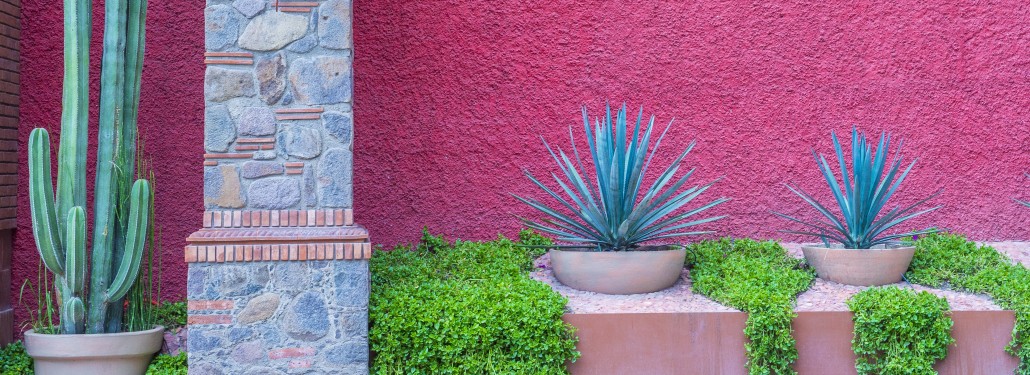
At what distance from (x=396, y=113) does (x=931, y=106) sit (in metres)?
3.48

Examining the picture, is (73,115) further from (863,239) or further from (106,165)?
(863,239)

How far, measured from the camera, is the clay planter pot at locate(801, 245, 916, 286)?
188 inches

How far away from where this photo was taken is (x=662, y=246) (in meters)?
4.93

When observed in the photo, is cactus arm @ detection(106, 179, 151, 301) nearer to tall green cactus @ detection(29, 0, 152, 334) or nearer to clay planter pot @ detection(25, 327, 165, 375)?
tall green cactus @ detection(29, 0, 152, 334)

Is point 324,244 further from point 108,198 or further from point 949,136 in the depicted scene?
point 949,136

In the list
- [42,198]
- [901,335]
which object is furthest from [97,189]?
[901,335]

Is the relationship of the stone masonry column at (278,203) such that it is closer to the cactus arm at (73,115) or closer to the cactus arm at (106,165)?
the cactus arm at (106,165)

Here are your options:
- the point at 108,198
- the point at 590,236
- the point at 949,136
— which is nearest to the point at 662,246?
the point at 590,236

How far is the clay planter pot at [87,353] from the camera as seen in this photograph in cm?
412

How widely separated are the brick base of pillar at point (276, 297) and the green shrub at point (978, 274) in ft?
10.2

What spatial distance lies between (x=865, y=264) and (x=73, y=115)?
13.7ft

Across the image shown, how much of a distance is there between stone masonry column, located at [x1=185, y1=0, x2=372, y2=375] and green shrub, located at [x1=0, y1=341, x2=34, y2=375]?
1.06 meters

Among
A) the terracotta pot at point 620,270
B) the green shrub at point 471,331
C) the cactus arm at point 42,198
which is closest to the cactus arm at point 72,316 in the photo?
the cactus arm at point 42,198

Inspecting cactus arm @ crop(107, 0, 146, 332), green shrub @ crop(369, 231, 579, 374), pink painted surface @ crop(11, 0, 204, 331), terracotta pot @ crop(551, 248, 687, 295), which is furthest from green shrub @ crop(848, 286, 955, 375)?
pink painted surface @ crop(11, 0, 204, 331)
